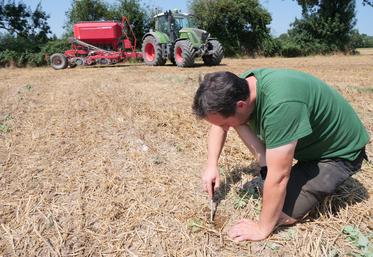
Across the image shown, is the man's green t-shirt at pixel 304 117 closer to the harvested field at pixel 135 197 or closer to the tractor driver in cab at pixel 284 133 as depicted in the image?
the tractor driver in cab at pixel 284 133

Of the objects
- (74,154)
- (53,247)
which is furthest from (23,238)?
(74,154)

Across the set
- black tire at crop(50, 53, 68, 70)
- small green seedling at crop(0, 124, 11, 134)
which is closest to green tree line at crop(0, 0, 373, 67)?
black tire at crop(50, 53, 68, 70)

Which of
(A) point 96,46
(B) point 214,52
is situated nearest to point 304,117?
(B) point 214,52

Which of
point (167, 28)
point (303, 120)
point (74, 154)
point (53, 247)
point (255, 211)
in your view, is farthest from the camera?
point (167, 28)

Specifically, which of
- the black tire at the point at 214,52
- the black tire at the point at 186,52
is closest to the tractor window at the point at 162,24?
the black tire at the point at 186,52

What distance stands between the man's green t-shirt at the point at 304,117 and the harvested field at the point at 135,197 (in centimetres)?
45

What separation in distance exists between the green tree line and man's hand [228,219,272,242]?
65.2 feet

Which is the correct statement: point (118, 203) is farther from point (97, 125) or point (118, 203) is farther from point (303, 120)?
point (97, 125)

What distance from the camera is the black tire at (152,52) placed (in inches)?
534

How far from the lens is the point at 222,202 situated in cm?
272

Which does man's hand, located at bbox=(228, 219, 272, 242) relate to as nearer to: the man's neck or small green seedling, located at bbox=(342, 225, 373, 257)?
small green seedling, located at bbox=(342, 225, 373, 257)

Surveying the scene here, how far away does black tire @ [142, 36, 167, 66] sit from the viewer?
1356 centimetres

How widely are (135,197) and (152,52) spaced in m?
12.4

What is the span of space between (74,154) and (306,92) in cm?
231
